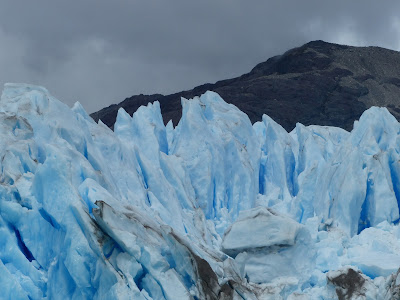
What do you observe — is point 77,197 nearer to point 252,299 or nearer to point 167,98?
point 252,299

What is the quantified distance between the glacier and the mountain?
22354 mm

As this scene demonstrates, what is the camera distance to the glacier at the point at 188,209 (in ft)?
39.1

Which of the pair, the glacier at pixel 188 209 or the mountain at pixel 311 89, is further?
the mountain at pixel 311 89

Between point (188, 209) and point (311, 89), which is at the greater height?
point (311, 89)

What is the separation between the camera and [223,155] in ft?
62.5

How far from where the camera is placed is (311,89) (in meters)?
47.7

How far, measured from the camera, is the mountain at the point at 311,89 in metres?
44.7

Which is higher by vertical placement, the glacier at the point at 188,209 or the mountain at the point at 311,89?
the mountain at the point at 311,89

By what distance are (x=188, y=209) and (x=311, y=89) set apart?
32.3 m

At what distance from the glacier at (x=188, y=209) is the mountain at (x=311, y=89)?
22.4 metres

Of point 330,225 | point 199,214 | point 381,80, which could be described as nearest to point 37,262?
point 199,214

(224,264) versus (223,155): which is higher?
(223,155)

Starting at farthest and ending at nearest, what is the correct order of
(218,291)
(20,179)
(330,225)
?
1. (330,225)
2. (20,179)
3. (218,291)

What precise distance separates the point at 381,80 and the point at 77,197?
40832mm
